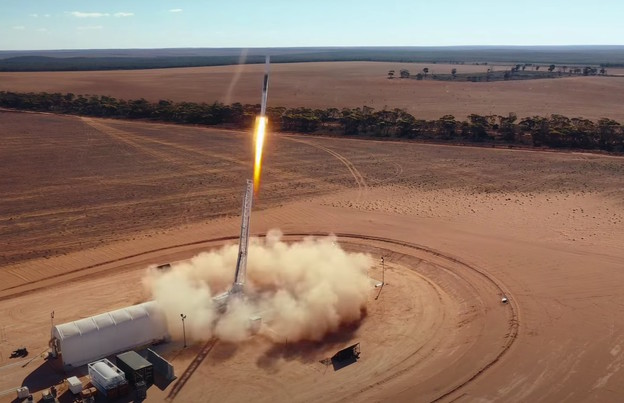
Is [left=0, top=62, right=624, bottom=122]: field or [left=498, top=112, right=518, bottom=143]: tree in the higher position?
[left=0, top=62, right=624, bottom=122]: field

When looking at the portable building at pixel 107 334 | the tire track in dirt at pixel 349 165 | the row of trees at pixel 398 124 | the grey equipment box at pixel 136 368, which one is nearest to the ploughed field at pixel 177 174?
the tire track in dirt at pixel 349 165

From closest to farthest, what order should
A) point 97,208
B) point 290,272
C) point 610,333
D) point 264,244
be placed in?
point 610,333 → point 290,272 → point 264,244 → point 97,208

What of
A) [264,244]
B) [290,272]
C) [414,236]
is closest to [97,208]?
[264,244]

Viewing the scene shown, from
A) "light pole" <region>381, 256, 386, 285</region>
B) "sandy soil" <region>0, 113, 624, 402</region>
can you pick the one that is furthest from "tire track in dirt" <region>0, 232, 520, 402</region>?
"light pole" <region>381, 256, 386, 285</region>

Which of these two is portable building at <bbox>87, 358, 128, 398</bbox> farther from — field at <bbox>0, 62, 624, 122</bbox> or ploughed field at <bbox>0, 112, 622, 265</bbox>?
field at <bbox>0, 62, 624, 122</bbox>

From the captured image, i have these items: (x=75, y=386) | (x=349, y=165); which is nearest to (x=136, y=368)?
(x=75, y=386)

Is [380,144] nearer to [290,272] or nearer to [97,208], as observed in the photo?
[97,208]
